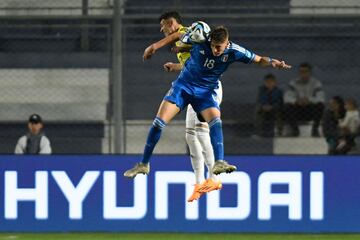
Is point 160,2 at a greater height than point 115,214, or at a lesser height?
greater

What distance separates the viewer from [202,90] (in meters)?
12.6

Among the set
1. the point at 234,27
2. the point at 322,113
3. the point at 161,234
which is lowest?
the point at 161,234

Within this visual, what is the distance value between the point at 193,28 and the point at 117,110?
9.88 ft

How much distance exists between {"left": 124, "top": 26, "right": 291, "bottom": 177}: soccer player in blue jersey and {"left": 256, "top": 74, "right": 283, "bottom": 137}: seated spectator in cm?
255

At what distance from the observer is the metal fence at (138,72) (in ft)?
50.2

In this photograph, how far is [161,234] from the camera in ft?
49.6

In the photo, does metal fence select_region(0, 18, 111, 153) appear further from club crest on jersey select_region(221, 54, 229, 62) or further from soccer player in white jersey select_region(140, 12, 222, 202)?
club crest on jersey select_region(221, 54, 229, 62)

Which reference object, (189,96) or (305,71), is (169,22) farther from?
(305,71)

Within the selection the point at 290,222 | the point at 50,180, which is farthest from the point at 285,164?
the point at 50,180

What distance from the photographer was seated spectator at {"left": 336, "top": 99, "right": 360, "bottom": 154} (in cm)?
1520

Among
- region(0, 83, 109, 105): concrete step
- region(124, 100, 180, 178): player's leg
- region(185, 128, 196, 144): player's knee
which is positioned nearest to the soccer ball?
region(124, 100, 180, 178): player's leg

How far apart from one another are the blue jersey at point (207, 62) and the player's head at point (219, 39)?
0.11 m

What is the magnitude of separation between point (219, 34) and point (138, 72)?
3.68 metres

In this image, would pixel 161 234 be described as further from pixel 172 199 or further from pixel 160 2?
pixel 160 2
